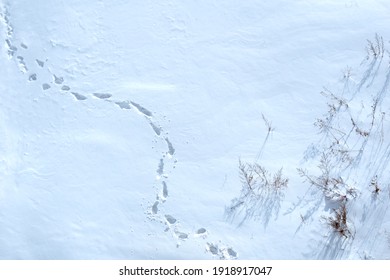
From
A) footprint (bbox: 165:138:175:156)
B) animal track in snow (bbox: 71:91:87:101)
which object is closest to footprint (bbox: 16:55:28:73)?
animal track in snow (bbox: 71:91:87:101)

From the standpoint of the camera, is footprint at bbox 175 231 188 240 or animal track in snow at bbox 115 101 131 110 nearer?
footprint at bbox 175 231 188 240

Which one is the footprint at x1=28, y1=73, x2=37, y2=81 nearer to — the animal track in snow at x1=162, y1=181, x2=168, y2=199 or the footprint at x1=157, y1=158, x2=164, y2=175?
the footprint at x1=157, y1=158, x2=164, y2=175

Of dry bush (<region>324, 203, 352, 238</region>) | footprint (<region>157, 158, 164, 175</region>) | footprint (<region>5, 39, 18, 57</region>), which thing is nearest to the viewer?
dry bush (<region>324, 203, 352, 238</region>)

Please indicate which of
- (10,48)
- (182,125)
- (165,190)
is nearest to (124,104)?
(182,125)
